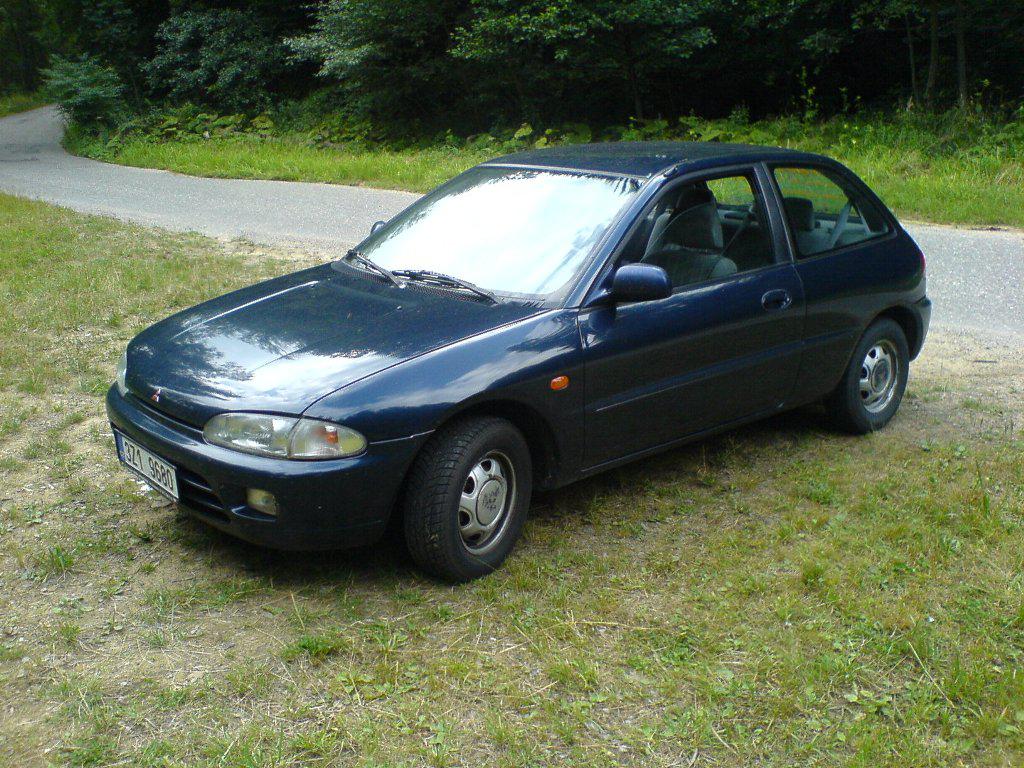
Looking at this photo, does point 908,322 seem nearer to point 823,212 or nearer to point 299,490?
point 823,212

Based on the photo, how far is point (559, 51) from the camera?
1761 centimetres

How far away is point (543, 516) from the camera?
4.57 metres

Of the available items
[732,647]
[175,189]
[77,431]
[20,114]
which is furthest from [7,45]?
[732,647]

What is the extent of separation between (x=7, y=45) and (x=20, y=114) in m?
13.2

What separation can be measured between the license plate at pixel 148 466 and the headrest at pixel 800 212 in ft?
10.1

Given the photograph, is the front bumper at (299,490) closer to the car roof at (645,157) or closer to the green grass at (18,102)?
the car roof at (645,157)

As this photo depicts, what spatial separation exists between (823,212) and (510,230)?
1.75m

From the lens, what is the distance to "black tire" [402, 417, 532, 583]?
12.1 ft

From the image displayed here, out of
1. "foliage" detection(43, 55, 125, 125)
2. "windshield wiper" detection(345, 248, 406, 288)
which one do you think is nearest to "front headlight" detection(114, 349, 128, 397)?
"windshield wiper" detection(345, 248, 406, 288)

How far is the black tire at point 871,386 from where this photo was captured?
5344 millimetres

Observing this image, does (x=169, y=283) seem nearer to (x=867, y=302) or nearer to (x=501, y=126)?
(x=867, y=302)

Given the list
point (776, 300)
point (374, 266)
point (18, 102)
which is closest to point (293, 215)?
point (374, 266)

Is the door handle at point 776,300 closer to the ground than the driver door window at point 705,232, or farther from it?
closer to the ground

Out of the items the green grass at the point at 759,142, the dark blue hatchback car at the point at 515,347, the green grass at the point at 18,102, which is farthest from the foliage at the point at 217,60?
the dark blue hatchback car at the point at 515,347
